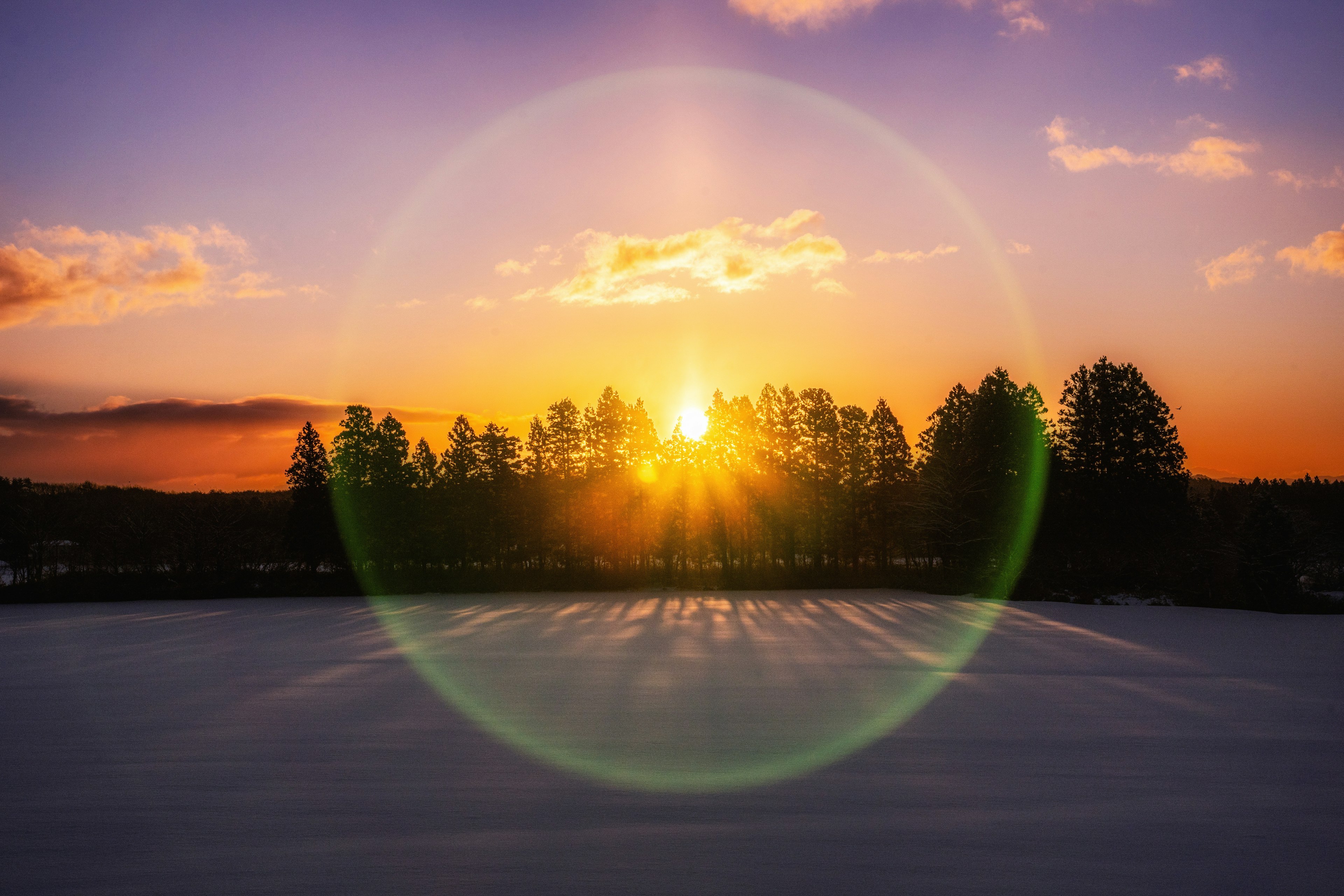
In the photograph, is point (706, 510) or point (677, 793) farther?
point (706, 510)

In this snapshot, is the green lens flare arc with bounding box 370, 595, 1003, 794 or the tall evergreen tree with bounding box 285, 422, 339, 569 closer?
the green lens flare arc with bounding box 370, 595, 1003, 794

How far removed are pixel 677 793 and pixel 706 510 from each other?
158ft

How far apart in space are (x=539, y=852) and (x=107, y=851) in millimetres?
4104

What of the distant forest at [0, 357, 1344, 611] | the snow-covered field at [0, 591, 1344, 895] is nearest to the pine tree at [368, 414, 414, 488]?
the distant forest at [0, 357, 1344, 611]

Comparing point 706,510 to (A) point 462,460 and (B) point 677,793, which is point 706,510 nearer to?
(A) point 462,460

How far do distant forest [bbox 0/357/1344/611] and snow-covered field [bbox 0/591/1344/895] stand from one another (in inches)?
1014

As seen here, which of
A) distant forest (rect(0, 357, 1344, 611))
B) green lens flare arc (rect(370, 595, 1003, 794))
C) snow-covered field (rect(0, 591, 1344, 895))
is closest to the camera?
snow-covered field (rect(0, 591, 1344, 895))

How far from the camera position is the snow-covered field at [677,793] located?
256 inches

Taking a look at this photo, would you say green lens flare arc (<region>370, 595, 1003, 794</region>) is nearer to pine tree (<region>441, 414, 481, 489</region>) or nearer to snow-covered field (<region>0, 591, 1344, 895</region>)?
snow-covered field (<region>0, 591, 1344, 895</region>)

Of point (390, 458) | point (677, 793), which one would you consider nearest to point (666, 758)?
point (677, 793)

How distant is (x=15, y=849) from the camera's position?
714 centimetres

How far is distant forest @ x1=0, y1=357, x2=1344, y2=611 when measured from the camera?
149 ft

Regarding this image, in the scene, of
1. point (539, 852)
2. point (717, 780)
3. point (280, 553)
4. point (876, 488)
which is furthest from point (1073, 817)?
point (280, 553)

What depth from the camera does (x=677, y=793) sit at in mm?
8477
